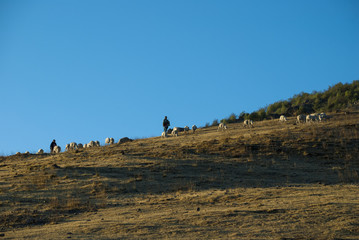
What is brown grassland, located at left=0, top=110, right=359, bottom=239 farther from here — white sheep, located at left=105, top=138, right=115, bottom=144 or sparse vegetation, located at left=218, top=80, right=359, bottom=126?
sparse vegetation, located at left=218, top=80, right=359, bottom=126

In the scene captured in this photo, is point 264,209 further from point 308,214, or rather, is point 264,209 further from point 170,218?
point 170,218

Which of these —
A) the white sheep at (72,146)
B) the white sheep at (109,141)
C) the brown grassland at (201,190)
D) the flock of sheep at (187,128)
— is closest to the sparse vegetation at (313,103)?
the flock of sheep at (187,128)

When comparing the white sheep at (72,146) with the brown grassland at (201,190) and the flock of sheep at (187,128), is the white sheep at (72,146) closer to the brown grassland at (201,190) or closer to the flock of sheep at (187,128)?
the flock of sheep at (187,128)

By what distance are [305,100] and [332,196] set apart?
133 ft

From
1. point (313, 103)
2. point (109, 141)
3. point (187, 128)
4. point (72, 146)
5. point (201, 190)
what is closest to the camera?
point (201, 190)

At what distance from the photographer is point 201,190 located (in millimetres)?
18578

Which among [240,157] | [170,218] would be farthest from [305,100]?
[170,218]

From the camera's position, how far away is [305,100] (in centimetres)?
5325

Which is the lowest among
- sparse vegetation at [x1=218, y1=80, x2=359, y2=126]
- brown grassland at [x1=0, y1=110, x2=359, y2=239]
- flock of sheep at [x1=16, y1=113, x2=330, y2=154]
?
brown grassland at [x1=0, y1=110, x2=359, y2=239]

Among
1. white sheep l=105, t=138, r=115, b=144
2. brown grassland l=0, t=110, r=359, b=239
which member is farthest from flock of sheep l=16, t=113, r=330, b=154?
brown grassland l=0, t=110, r=359, b=239

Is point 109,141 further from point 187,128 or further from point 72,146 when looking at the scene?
point 187,128

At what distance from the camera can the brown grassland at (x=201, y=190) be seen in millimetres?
11155

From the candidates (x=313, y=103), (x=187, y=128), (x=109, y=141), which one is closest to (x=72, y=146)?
(x=109, y=141)

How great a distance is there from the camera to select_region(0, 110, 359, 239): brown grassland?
11.2 metres
